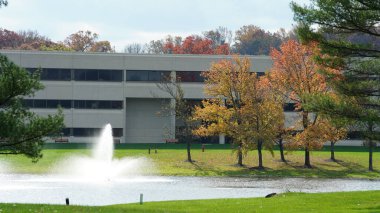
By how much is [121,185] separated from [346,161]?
26.4 m

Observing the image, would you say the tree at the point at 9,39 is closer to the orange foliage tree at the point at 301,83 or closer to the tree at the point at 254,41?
the tree at the point at 254,41

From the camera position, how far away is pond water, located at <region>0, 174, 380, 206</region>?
3575 cm

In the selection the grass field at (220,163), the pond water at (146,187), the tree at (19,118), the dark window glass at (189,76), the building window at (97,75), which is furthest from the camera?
the dark window glass at (189,76)

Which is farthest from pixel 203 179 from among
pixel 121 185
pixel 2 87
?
pixel 2 87

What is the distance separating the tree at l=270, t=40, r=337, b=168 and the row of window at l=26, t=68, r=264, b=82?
22.4 m

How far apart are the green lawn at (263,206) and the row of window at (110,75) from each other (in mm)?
51626

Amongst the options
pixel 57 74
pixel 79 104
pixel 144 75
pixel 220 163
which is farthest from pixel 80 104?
pixel 220 163

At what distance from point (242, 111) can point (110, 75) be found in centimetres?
2645

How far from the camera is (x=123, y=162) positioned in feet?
195

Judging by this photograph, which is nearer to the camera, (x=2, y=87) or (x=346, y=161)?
(x=2, y=87)

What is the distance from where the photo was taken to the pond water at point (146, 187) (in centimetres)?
3575

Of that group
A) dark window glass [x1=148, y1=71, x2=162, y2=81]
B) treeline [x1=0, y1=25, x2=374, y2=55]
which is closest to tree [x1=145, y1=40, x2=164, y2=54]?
treeline [x1=0, y1=25, x2=374, y2=55]

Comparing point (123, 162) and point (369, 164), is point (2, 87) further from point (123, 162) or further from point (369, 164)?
point (369, 164)

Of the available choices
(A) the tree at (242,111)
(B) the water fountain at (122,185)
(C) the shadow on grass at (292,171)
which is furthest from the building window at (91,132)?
(C) the shadow on grass at (292,171)
